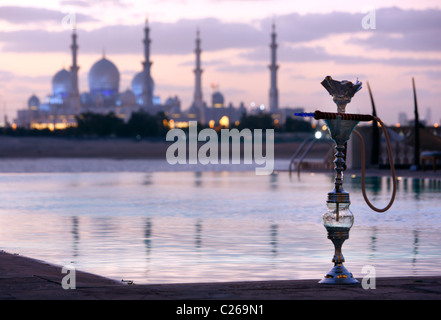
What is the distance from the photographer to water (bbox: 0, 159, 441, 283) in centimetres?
1123

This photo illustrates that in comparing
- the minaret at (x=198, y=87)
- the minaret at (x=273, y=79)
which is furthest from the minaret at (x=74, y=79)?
the minaret at (x=273, y=79)

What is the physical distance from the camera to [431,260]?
39.0 ft

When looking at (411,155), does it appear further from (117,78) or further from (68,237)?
(117,78)

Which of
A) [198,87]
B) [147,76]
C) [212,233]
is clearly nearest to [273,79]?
[198,87]

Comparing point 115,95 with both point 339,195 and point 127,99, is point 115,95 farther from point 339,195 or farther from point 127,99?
point 339,195

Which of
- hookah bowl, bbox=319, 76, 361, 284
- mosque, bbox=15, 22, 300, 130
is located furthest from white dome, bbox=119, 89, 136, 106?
hookah bowl, bbox=319, 76, 361, 284

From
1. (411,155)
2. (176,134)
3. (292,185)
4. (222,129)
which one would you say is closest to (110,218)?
(292,185)

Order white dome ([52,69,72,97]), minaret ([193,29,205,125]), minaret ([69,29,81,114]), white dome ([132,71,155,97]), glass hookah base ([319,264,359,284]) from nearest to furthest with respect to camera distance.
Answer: glass hookah base ([319,264,359,284]) → minaret ([69,29,81,114]) → minaret ([193,29,205,125]) → white dome ([52,69,72,97]) → white dome ([132,71,155,97])

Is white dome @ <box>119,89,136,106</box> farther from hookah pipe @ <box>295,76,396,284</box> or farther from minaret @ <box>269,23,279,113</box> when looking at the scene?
hookah pipe @ <box>295,76,396,284</box>

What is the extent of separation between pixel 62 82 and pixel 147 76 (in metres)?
27.4

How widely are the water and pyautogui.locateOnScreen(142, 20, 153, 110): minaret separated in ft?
468

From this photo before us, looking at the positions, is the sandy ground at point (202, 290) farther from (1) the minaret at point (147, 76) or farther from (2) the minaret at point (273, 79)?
(2) the minaret at point (273, 79)

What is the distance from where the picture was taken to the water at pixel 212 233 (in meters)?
11.2

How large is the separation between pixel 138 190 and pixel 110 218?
1015 centimetres
